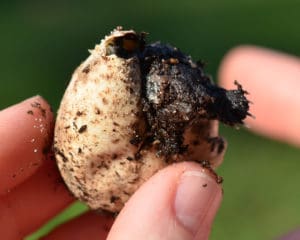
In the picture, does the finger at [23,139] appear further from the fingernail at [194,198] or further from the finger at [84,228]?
the fingernail at [194,198]

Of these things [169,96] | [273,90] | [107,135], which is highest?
[169,96]

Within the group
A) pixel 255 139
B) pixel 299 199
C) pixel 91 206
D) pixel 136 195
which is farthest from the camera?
pixel 255 139

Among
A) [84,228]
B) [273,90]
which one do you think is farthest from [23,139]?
[273,90]

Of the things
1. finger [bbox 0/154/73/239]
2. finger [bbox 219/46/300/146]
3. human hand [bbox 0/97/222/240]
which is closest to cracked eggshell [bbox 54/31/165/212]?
human hand [bbox 0/97/222/240]

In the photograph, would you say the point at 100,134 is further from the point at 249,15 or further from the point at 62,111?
the point at 249,15

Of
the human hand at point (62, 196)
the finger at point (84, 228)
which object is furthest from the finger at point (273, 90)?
the human hand at point (62, 196)

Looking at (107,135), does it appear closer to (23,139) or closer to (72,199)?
(23,139)

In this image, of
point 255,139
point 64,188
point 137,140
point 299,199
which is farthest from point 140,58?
point 255,139
